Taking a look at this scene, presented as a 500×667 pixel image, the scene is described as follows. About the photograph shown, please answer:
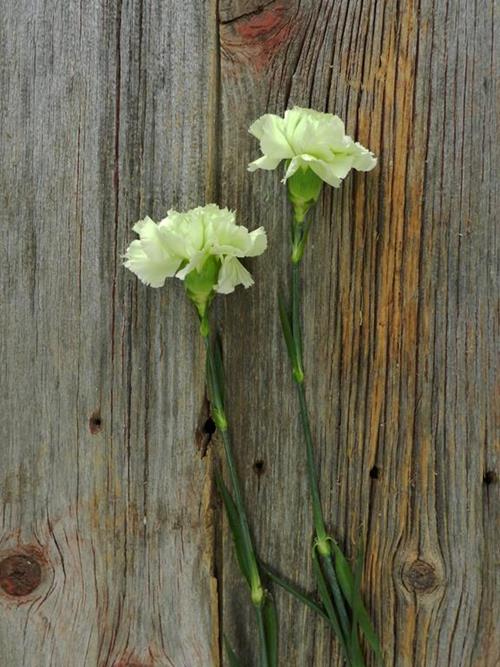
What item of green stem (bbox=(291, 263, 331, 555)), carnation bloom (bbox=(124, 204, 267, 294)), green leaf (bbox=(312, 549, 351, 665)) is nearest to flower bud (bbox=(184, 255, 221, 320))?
carnation bloom (bbox=(124, 204, 267, 294))

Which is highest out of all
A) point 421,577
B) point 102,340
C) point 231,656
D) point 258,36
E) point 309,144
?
point 258,36

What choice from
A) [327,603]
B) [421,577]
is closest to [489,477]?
[421,577]

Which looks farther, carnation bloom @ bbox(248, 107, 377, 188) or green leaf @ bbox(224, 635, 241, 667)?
green leaf @ bbox(224, 635, 241, 667)

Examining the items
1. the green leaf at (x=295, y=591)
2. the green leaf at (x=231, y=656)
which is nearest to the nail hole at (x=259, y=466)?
the green leaf at (x=295, y=591)

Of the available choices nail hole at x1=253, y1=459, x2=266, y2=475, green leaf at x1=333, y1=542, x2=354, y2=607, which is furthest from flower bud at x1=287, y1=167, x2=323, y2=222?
green leaf at x1=333, y1=542, x2=354, y2=607

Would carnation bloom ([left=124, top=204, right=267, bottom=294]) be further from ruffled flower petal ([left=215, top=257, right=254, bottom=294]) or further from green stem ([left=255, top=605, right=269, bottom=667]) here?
green stem ([left=255, top=605, right=269, bottom=667])

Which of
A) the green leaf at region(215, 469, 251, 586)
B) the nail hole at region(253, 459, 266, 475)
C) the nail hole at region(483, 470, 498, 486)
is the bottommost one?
the green leaf at region(215, 469, 251, 586)

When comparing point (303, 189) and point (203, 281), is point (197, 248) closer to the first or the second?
point (203, 281)

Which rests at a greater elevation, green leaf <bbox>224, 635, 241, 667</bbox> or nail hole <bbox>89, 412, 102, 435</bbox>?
nail hole <bbox>89, 412, 102, 435</bbox>

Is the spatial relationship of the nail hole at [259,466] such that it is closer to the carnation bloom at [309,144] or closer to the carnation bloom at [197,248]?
the carnation bloom at [197,248]
